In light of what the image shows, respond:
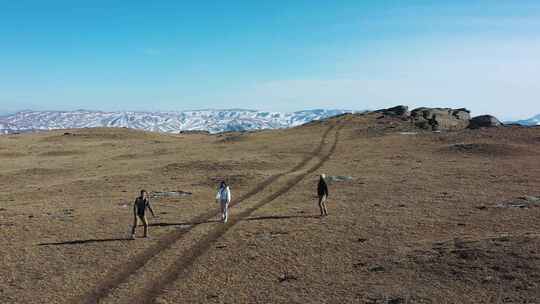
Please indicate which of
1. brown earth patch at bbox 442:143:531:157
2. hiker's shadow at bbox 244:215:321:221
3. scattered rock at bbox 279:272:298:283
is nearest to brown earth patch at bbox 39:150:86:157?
hiker's shadow at bbox 244:215:321:221

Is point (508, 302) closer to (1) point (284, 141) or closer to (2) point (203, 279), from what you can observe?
(2) point (203, 279)

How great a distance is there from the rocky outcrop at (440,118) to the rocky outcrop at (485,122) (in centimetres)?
391

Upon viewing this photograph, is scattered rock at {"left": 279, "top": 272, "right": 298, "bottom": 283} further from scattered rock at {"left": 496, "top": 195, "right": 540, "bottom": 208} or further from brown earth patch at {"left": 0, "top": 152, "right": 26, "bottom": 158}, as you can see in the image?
brown earth patch at {"left": 0, "top": 152, "right": 26, "bottom": 158}

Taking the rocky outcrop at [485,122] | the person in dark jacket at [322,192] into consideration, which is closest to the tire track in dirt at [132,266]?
the person in dark jacket at [322,192]

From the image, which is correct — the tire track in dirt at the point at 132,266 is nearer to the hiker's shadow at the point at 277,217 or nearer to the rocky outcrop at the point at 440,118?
the hiker's shadow at the point at 277,217

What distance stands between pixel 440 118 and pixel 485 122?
35.9ft

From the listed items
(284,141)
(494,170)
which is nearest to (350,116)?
(284,141)

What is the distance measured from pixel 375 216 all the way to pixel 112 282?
62.2 feet

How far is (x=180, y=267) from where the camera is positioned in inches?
987

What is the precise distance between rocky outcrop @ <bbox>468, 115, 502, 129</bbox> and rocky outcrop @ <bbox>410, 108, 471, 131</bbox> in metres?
3.91

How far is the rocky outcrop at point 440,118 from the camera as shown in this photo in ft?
317

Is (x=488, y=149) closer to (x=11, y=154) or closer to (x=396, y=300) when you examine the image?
(x=396, y=300)

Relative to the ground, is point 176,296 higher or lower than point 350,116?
lower

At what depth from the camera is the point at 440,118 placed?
330ft
